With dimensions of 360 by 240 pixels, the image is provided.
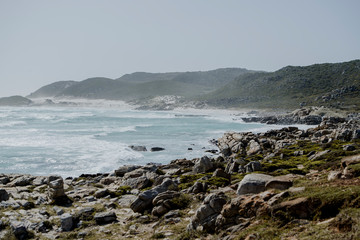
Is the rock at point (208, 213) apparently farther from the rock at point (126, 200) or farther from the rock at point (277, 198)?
the rock at point (126, 200)

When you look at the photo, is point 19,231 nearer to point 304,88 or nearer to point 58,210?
point 58,210

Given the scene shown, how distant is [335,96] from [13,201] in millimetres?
113075

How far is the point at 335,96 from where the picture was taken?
4225 inches

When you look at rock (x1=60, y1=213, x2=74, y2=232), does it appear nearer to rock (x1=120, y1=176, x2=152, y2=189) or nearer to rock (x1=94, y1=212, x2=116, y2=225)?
rock (x1=94, y1=212, x2=116, y2=225)

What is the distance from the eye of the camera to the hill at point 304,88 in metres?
109

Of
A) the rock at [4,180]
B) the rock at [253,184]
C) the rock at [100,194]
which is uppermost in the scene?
the rock at [253,184]

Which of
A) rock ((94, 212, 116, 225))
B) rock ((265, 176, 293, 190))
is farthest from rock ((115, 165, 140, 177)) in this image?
rock ((265, 176, 293, 190))

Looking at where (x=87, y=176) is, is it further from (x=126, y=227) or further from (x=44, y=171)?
(x=126, y=227)

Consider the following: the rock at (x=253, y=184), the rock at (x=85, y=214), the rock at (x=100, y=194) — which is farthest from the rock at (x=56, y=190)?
the rock at (x=253, y=184)

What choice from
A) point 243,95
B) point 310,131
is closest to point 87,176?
point 310,131

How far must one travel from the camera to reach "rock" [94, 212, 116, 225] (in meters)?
14.6

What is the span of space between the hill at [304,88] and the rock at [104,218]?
97.5 meters

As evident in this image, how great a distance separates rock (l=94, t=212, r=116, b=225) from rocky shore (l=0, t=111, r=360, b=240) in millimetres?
49

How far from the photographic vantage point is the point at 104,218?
14672 millimetres
